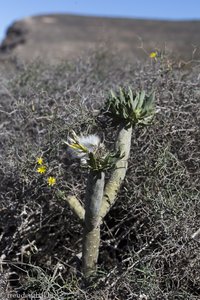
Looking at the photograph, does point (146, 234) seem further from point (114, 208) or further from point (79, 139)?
point (79, 139)

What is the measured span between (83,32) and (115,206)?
68.2ft

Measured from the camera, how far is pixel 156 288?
258cm

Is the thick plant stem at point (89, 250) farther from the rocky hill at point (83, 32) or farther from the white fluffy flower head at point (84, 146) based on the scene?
the rocky hill at point (83, 32)

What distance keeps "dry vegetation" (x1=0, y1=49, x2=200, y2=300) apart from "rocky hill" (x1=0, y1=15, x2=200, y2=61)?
553 inches

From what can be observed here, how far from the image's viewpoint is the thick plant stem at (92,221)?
→ 258 centimetres

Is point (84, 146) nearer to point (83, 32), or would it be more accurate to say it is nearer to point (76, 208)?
point (76, 208)

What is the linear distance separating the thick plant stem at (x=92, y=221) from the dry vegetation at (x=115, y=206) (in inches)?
3.2

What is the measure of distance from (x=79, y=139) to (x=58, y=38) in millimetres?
19831

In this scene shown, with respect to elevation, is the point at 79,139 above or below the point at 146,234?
above

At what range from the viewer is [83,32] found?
75.7 ft

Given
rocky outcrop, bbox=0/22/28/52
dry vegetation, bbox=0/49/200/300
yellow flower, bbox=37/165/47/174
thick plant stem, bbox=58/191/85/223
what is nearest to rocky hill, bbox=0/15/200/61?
rocky outcrop, bbox=0/22/28/52

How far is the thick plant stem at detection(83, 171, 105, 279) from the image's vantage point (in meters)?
2.58

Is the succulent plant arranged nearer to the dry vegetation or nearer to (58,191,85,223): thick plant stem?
the dry vegetation

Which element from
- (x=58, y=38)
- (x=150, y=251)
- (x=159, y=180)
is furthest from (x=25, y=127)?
(x=58, y=38)
